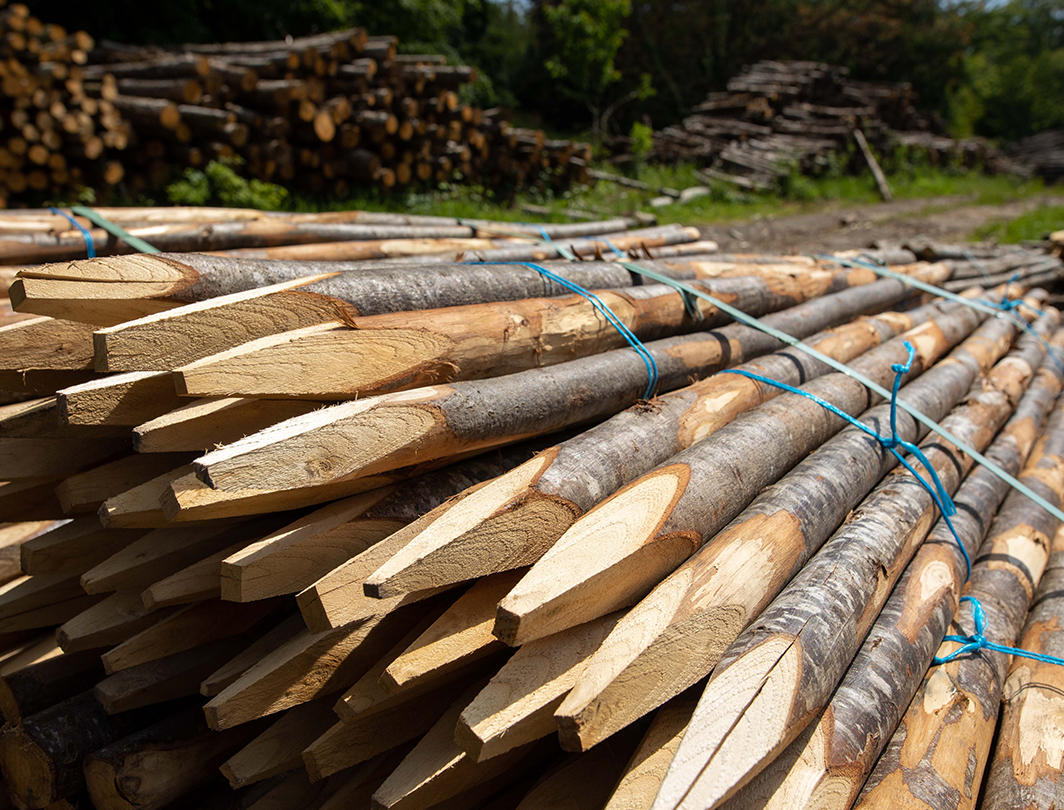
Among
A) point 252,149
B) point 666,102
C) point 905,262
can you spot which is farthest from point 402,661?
point 666,102

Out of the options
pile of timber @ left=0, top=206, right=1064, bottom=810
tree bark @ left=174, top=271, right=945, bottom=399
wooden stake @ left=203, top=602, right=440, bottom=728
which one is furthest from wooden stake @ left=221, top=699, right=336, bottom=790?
tree bark @ left=174, top=271, right=945, bottom=399

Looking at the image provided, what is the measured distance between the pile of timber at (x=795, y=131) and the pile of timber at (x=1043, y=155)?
114 centimetres

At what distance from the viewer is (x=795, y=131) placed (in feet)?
54.9

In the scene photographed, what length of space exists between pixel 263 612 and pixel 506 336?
112 centimetres

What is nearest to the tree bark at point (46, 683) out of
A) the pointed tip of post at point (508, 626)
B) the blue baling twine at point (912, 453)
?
the pointed tip of post at point (508, 626)

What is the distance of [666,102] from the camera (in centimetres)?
2492

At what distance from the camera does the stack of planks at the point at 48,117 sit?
21.9ft

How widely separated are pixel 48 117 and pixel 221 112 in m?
1.63

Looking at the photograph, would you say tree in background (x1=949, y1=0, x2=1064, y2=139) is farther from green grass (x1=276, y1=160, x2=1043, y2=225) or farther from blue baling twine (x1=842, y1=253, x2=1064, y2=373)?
blue baling twine (x1=842, y1=253, x2=1064, y2=373)

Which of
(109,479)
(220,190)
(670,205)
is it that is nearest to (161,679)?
(109,479)

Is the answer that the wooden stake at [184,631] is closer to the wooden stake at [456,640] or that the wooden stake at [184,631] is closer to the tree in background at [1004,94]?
the wooden stake at [456,640]

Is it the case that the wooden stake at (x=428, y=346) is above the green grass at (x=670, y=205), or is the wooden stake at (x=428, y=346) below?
above

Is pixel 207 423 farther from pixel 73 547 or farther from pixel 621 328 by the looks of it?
pixel 621 328

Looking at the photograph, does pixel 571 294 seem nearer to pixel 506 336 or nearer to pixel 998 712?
pixel 506 336
